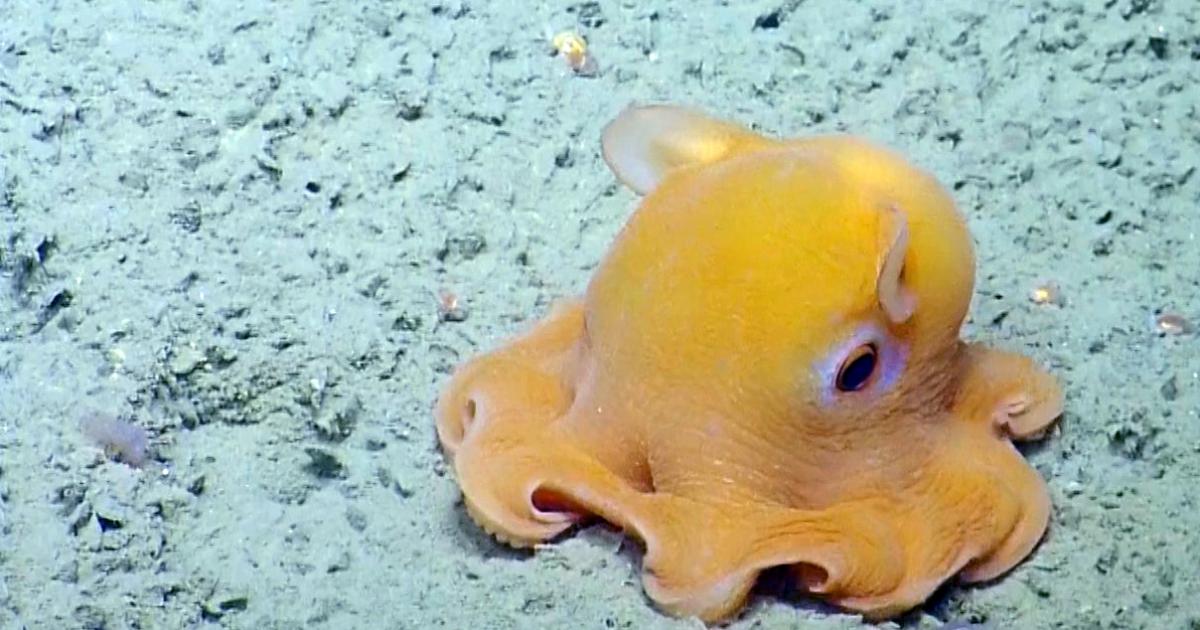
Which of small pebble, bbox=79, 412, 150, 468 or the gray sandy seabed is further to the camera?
small pebble, bbox=79, 412, 150, 468

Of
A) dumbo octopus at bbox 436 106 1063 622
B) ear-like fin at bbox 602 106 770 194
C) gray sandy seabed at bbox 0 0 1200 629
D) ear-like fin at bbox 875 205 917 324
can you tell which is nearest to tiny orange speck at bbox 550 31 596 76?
gray sandy seabed at bbox 0 0 1200 629

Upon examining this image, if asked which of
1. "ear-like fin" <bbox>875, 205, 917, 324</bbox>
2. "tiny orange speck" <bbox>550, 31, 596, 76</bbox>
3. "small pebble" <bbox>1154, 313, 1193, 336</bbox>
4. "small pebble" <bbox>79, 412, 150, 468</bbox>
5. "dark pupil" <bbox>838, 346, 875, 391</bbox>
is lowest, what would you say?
"small pebble" <bbox>79, 412, 150, 468</bbox>

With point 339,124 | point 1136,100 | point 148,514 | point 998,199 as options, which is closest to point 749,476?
point 148,514

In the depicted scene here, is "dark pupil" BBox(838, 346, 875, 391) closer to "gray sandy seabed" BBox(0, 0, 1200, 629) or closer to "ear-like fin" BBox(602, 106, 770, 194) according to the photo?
"gray sandy seabed" BBox(0, 0, 1200, 629)

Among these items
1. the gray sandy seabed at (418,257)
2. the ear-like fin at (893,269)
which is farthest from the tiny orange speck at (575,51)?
the ear-like fin at (893,269)

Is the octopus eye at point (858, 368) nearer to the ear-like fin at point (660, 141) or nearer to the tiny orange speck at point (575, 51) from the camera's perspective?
the ear-like fin at point (660, 141)

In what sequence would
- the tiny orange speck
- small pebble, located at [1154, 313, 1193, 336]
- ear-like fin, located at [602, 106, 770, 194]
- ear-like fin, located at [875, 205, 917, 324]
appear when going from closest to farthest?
ear-like fin, located at [875, 205, 917, 324]
ear-like fin, located at [602, 106, 770, 194]
small pebble, located at [1154, 313, 1193, 336]
the tiny orange speck

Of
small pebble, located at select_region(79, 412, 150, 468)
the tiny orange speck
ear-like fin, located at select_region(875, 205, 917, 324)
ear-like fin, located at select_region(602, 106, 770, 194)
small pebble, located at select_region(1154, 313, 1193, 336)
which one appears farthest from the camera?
the tiny orange speck

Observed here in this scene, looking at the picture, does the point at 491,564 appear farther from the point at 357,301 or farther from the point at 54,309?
the point at 54,309
